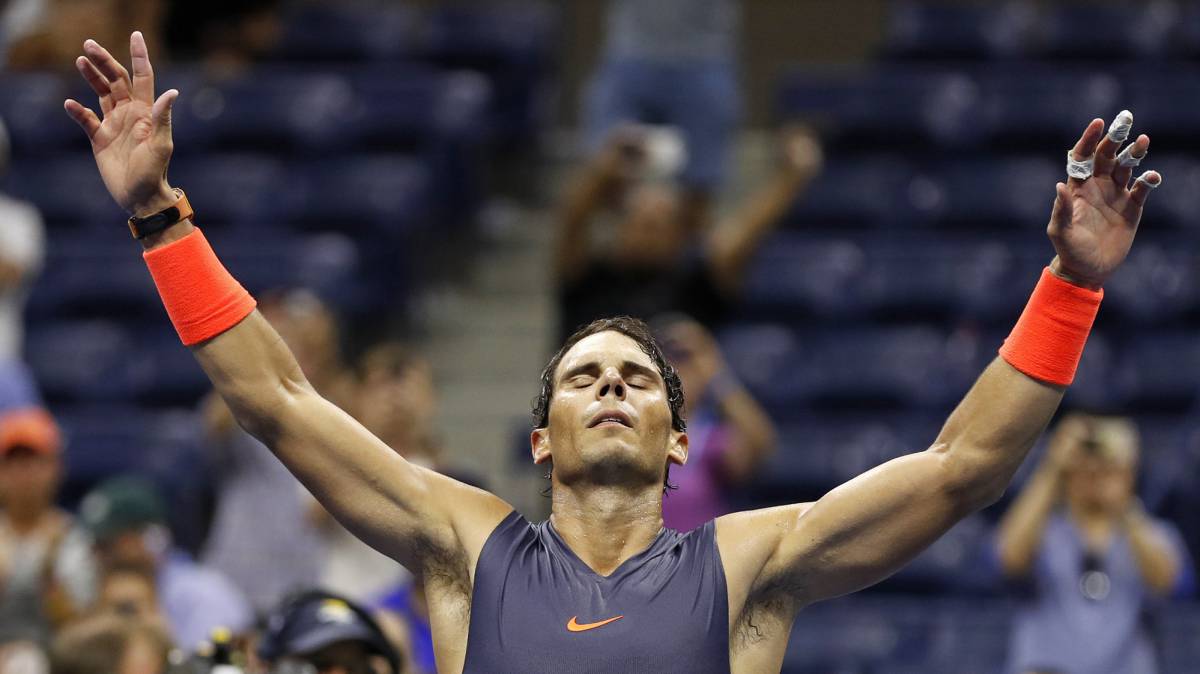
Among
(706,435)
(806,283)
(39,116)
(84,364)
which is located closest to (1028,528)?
(706,435)

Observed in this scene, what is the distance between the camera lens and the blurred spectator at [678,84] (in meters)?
8.65

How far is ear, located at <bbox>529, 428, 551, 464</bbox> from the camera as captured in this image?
390cm

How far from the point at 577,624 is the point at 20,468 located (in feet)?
13.0

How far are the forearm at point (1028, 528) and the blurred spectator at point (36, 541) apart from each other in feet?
10.5

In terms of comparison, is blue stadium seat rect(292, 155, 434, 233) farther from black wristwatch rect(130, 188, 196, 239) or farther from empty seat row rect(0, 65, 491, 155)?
black wristwatch rect(130, 188, 196, 239)

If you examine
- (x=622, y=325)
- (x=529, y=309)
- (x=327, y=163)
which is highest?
(x=622, y=325)

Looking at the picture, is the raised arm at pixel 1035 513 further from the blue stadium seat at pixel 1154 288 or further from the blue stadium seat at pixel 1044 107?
the blue stadium seat at pixel 1044 107

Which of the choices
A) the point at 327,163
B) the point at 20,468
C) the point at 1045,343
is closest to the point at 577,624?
the point at 1045,343

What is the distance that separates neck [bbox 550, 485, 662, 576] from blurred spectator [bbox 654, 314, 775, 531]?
2.92 meters

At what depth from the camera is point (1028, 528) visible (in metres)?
6.49

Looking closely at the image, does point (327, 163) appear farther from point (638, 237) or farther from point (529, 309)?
point (638, 237)

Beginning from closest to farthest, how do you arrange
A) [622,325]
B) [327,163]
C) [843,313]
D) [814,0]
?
[622,325] < [843,313] < [327,163] < [814,0]

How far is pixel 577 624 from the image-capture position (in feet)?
11.4

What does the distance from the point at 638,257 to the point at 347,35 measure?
396 cm
